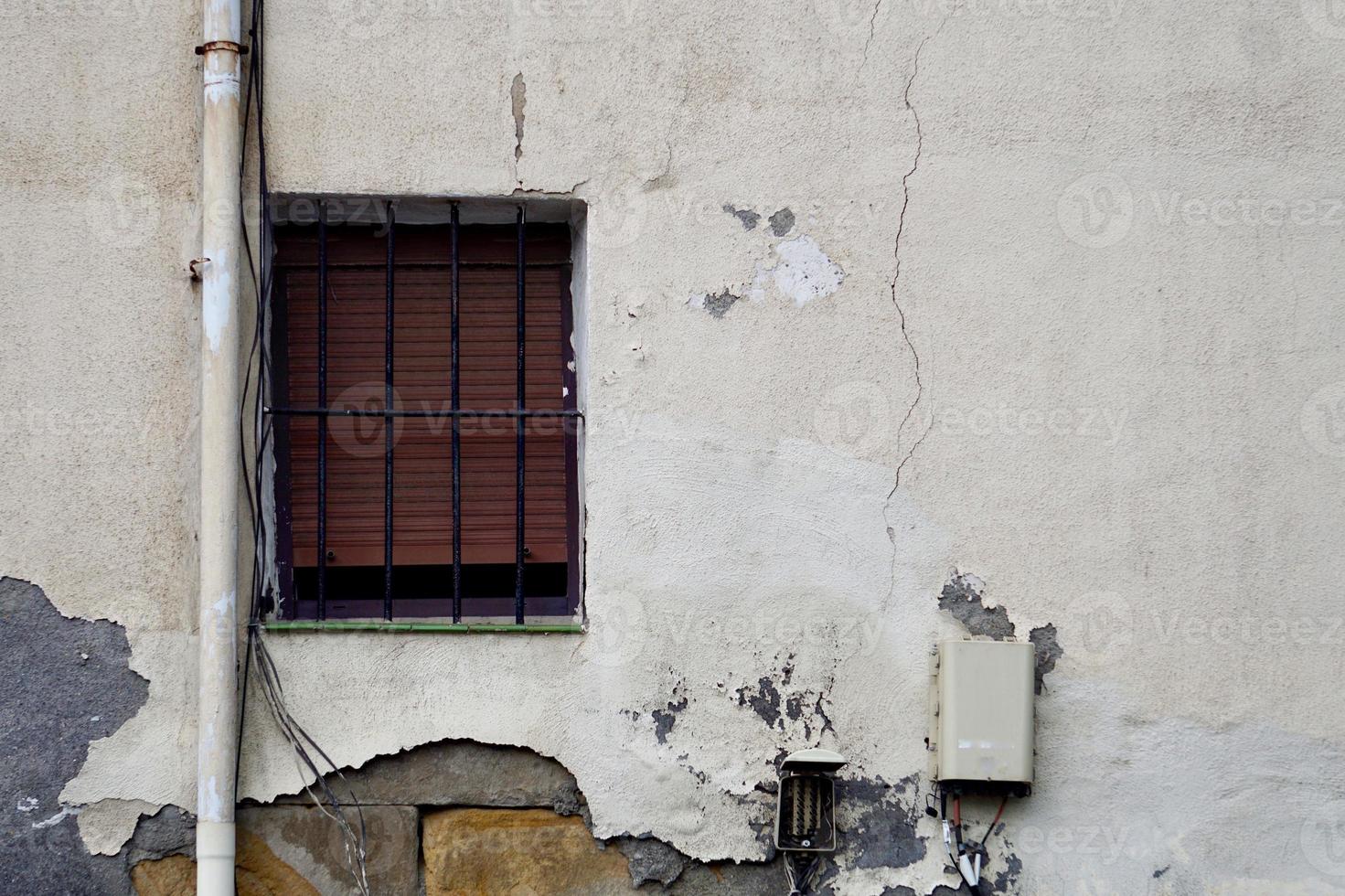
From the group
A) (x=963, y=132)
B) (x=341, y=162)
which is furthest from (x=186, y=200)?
(x=963, y=132)

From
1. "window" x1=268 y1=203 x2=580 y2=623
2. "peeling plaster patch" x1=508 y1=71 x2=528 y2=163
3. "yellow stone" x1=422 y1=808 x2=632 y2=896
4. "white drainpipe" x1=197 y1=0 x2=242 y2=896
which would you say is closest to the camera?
"white drainpipe" x1=197 y1=0 x2=242 y2=896

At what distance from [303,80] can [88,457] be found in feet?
4.18

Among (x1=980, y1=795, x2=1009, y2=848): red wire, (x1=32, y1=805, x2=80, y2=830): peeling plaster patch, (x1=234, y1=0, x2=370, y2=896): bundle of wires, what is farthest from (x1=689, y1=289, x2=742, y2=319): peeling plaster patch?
(x1=32, y1=805, x2=80, y2=830): peeling plaster patch

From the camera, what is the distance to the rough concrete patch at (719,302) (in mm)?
3734

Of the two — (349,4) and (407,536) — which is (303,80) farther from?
(407,536)

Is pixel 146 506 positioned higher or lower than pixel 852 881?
higher

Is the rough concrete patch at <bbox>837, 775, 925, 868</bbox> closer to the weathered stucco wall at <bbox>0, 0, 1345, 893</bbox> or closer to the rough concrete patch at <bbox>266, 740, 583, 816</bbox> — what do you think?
the weathered stucco wall at <bbox>0, 0, 1345, 893</bbox>

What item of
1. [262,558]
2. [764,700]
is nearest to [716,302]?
[764,700]

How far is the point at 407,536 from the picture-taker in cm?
389

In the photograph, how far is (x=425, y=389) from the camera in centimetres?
391

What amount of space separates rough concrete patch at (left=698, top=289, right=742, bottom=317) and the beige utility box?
1.19 meters

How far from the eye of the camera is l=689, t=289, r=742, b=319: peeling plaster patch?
12.3ft

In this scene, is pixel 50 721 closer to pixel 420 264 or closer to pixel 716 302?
pixel 420 264

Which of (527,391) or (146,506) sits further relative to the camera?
(527,391)
